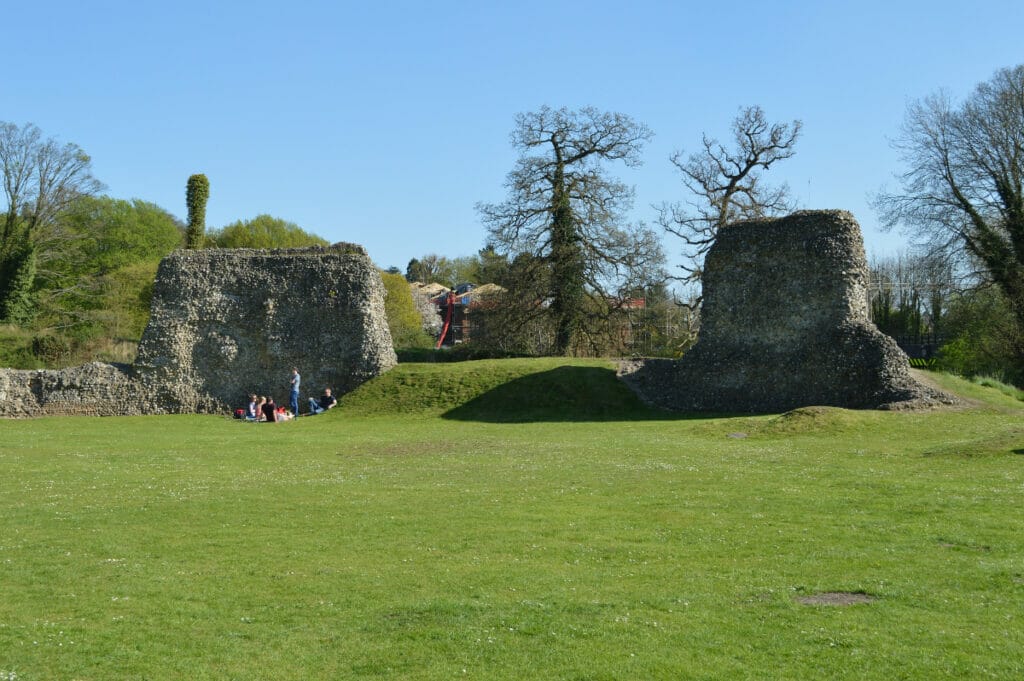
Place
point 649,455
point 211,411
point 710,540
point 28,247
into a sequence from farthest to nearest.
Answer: point 28,247
point 211,411
point 649,455
point 710,540

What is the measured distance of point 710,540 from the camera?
11453 millimetres

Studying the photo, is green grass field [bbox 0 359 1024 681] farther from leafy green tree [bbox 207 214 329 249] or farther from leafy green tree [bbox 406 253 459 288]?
leafy green tree [bbox 406 253 459 288]

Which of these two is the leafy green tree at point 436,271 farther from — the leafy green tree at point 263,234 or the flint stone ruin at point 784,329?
the flint stone ruin at point 784,329

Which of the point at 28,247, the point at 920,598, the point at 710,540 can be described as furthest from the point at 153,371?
the point at 920,598

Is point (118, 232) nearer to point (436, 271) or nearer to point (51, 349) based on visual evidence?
point (51, 349)

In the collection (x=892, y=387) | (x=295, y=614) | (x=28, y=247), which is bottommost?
(x=295, y=614)

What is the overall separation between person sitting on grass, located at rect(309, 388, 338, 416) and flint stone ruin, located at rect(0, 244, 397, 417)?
57.2 inches

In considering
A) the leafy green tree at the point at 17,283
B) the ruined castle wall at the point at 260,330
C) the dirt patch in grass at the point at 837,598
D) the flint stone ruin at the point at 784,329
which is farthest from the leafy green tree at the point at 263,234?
the dirt patch in grass at the point at 837,598

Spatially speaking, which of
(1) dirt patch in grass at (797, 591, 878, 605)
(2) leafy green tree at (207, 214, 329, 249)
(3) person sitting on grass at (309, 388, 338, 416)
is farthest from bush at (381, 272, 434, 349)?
(1) dirt patch in grass at (797, 591, 878, 605)

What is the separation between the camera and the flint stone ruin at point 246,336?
39500 mm

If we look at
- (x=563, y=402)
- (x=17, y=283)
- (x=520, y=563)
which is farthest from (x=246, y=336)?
(x=520, y=563)

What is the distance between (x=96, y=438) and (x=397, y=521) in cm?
1797

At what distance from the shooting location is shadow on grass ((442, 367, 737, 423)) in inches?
1293

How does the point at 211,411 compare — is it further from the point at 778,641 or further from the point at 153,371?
the point at 778,641
